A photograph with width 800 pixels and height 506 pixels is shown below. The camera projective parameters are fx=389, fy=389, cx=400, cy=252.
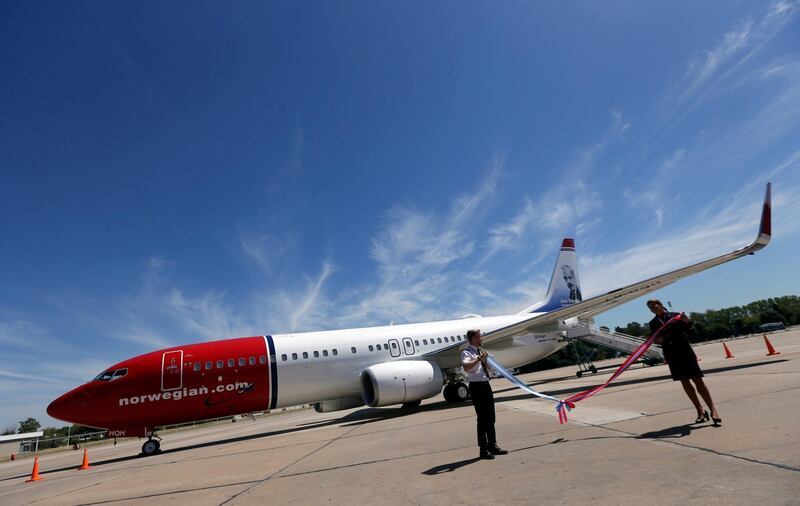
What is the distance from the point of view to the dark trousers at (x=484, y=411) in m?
4.91

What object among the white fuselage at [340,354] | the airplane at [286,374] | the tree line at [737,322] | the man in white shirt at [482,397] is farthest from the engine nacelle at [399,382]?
the tree line at [737,322]

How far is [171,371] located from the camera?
12141mm

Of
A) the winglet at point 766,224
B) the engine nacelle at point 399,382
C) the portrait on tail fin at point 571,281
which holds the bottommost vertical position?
the engine nacelle at point 399,382

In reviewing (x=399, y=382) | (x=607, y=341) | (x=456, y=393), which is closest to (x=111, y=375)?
(x=399, y=382)

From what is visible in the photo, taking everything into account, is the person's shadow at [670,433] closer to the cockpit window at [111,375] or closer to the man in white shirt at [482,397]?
the man in white shirt at [482,397]

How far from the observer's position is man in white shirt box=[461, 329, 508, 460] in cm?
491

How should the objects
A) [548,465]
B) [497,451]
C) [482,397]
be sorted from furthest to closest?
[482,397] → [497,451] → [548,465]

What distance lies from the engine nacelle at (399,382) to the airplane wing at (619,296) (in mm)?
1053

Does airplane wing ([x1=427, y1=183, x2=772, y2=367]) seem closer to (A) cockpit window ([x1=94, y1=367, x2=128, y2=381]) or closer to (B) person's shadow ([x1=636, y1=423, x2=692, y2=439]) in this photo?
(B) person's shadow ([x1=636, y1=423, x2=692, y2=439])

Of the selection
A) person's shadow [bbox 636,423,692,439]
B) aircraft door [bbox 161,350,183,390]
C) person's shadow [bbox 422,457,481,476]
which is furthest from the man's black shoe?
aircraft door [bbox 161,350,183,390]

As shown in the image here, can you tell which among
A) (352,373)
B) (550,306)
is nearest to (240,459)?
(352,373)

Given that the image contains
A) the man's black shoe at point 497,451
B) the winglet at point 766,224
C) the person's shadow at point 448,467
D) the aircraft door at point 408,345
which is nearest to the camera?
the person's shadow at point 448,467

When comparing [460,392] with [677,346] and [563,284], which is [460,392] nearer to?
[677,346]

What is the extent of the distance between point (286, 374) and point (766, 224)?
14.7 meters
